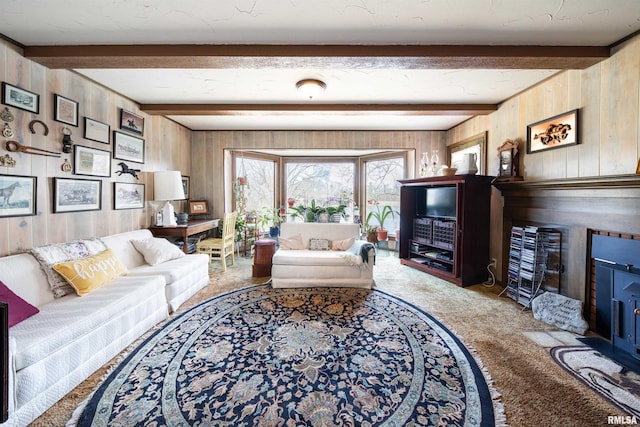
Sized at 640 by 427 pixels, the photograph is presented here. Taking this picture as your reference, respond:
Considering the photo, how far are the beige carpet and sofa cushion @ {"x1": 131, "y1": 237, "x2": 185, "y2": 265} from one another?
60cm

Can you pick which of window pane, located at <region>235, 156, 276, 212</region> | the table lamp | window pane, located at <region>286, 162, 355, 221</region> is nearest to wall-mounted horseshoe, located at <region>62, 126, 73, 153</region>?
the table lamp

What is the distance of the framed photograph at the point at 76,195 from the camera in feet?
7.93

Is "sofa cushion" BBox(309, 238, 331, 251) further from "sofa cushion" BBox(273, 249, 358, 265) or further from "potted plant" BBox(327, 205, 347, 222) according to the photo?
"potted plant" BBox(327, 205, 347, 222)

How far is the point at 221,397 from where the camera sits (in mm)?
1511

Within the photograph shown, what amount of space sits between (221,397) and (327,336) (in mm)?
914

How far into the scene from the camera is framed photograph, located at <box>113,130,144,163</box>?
10.1 ft

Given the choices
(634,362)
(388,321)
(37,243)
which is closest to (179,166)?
(37,243)

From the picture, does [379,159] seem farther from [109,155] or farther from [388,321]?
[109,155]

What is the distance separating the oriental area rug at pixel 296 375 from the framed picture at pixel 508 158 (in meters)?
2.19

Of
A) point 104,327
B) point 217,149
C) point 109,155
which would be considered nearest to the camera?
point 104,327

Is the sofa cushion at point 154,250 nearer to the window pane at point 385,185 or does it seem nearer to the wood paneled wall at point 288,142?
the wood paneled wall at point 288,142

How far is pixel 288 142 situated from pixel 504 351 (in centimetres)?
426

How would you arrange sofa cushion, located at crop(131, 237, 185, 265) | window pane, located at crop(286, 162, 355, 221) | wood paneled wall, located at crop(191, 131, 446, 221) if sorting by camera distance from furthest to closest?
window pane, located at crop(286, 162, 355, 221) < wood paneled wall, located at crop(191, 131, 446, 221) < sofa cushion, located at crop(131, 237, 185, 265)

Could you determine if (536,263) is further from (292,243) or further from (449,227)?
(292,243)
